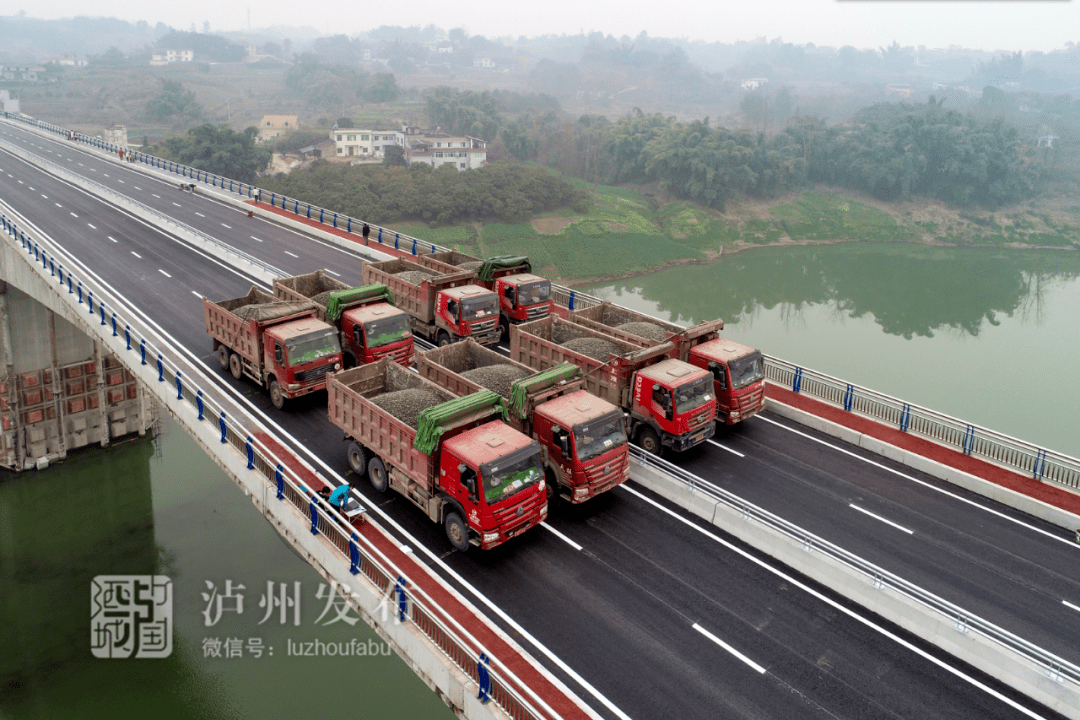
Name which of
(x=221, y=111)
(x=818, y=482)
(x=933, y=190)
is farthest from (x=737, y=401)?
(x=221, y=111)

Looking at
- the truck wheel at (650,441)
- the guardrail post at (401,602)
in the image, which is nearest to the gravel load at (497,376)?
the truck wheel at (650,441)

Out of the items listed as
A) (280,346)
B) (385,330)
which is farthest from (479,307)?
(280,346)

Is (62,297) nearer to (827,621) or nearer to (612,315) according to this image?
(612,315)

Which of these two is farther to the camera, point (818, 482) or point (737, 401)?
point (737, 401)

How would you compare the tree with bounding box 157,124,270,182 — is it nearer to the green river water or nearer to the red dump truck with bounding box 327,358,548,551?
the green river water

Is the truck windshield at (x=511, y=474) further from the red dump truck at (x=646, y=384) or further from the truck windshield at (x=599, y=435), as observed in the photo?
the red dump truck at (x=646, y=384)

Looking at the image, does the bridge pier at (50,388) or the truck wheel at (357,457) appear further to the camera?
the bridge pier at (50,388)

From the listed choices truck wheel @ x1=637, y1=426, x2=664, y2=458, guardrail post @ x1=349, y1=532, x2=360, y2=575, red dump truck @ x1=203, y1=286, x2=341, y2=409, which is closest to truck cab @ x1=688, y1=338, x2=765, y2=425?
truck wheel @ x1=637, y1=426, x2=664, y2=458

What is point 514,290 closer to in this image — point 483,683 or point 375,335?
point 375,335
